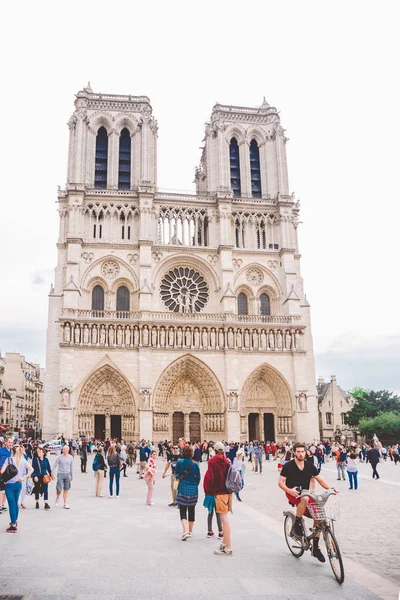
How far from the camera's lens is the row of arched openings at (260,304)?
37531mm

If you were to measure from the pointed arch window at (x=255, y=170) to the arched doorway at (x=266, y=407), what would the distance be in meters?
14.7

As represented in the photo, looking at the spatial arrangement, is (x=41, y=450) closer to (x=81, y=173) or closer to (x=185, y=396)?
(x=185, y=396)

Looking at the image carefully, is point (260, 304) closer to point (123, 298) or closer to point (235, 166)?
point (123, 298)

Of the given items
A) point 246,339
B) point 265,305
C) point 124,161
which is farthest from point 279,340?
point 124,161

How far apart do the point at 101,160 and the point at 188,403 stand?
20.0 metres

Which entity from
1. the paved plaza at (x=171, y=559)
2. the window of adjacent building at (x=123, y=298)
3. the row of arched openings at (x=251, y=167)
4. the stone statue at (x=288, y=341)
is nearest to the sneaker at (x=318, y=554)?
the paved plaza at (x=171, y=559)

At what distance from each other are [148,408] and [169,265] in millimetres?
10724

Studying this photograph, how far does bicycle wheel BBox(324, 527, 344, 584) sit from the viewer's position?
5.29 m

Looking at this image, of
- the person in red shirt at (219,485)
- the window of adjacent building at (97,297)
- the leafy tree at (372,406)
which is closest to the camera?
the person in red shirt at (219,485)

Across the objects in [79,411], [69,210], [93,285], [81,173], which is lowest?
[79,411]

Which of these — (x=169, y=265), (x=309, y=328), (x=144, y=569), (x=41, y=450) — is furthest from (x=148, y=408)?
(x=144, y=569)

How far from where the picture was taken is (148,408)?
32.0 meters

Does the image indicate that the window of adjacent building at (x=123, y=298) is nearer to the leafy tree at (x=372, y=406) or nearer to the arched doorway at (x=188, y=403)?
the arched doorway at (x=188, y=403)

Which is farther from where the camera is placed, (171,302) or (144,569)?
(171,302)
